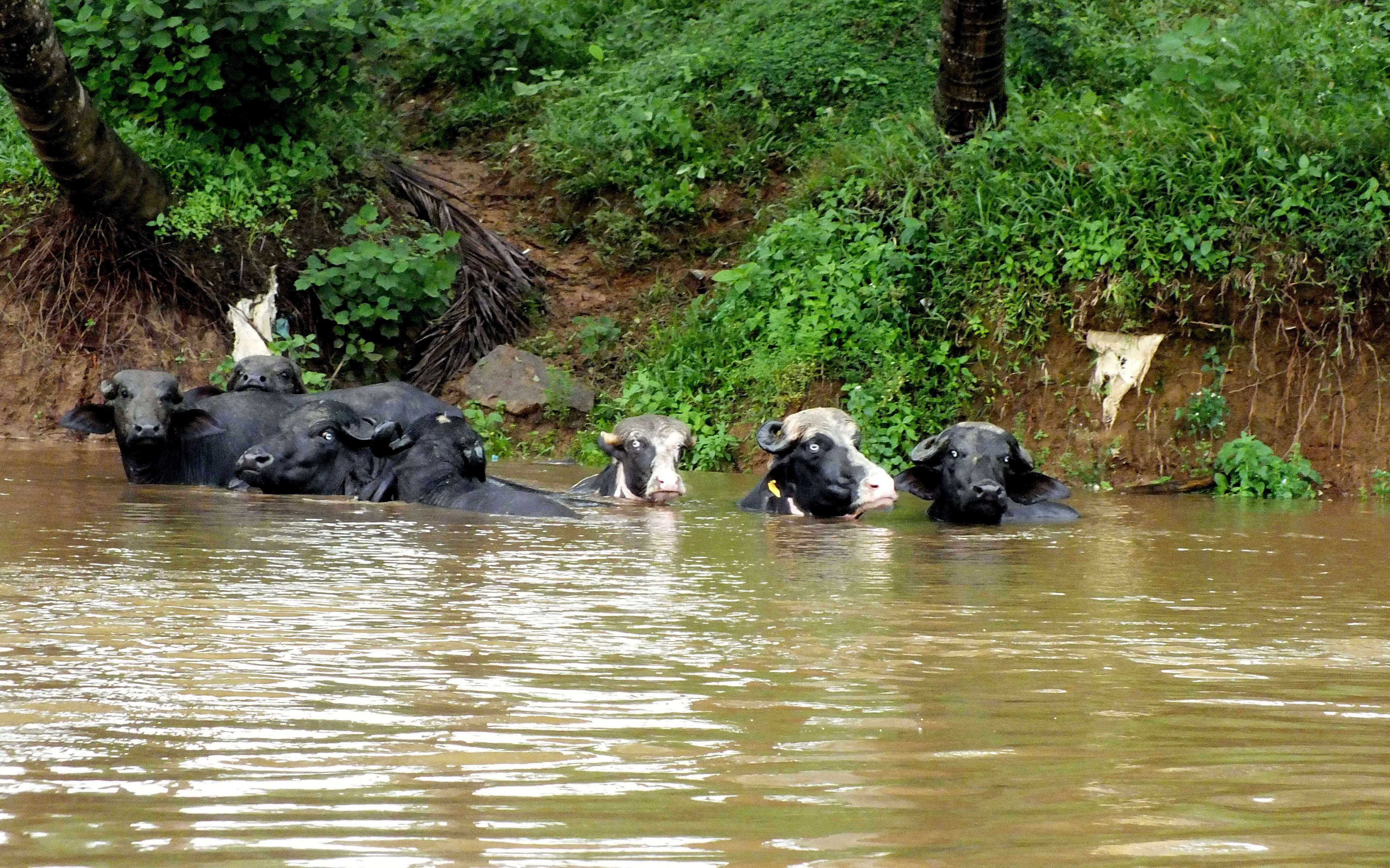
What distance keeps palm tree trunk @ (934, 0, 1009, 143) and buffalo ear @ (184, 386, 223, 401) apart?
19.9 ft

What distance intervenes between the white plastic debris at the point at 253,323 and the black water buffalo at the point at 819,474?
633 centimetres

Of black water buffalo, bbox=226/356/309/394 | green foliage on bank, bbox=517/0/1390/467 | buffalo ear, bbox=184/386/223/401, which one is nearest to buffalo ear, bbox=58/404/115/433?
buffalo ear, bbox=184/386/223/401

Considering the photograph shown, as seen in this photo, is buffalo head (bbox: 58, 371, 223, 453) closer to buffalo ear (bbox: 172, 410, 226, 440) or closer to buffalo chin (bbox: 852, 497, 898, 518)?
buffalo ear (bbox: 172, 410, 226, 440)

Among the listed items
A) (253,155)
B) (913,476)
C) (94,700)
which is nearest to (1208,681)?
(94,700)

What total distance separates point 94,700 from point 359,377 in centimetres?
1223

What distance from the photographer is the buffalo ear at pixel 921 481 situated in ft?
29.7

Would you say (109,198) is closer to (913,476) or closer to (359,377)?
(359,377)

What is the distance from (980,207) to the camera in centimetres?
1263

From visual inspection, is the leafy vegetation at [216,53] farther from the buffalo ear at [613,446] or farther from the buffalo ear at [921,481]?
the buffalo ear at [921,481]

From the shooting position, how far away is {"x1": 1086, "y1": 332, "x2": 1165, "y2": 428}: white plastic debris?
464 inches

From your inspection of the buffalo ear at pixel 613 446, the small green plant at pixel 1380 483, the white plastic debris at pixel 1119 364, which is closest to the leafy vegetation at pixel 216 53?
the buffalo ear at pixel 613 446

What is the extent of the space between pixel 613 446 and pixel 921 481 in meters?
1.83

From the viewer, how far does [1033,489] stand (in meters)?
9.06

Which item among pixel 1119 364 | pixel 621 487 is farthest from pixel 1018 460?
pixel 1119 364
